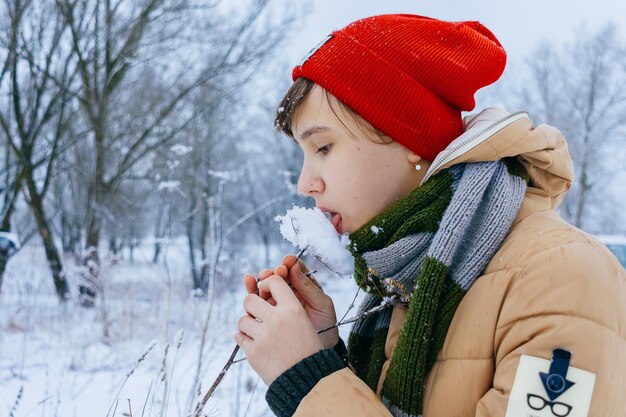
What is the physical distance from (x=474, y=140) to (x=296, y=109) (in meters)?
0.46

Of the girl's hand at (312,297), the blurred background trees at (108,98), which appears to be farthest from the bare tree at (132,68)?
the girl's hand at (312,297)

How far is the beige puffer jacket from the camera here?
0.77m

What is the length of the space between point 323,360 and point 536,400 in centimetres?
39

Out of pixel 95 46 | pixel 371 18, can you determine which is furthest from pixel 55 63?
pixel 371 18

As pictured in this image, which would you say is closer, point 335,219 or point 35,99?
point 335,219

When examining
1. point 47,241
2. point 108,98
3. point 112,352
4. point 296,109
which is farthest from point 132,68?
point 296,109

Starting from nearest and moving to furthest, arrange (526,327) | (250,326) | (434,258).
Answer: (526,327) → (434,258) → (250,326)

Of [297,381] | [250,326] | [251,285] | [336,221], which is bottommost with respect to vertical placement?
[297,381]

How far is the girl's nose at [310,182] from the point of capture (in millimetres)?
1206

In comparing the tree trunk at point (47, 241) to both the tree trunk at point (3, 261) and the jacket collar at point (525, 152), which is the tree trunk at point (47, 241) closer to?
the tree trunk at point (3, 261)

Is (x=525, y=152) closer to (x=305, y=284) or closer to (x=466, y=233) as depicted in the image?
(x=466, y=233)

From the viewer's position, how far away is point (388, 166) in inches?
46.7

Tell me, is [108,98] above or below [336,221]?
above

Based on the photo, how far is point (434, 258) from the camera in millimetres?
968
